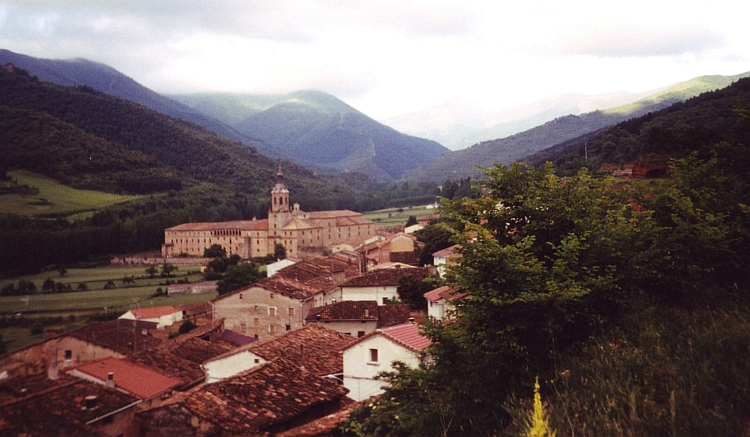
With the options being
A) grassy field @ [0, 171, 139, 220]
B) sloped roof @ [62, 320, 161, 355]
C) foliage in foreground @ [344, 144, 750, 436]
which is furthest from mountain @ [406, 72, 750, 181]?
foliage in foreground @ [344, 144, 750, 436]

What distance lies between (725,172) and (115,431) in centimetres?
1413

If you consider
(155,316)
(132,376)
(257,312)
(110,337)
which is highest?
(132,376)

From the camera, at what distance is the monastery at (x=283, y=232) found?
274 feet

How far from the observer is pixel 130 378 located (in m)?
14.5

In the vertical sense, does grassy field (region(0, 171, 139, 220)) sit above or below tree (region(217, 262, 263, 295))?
above

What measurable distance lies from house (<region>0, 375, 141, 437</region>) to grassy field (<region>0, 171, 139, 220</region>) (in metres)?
3.24

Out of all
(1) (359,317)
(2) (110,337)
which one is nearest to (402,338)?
(1) (359,317)

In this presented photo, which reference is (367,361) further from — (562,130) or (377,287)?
(562,130)

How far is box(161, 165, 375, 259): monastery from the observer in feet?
274

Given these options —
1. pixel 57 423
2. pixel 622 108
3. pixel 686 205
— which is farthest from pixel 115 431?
pixel 622 108

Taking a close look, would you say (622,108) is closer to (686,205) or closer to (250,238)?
(250,238)

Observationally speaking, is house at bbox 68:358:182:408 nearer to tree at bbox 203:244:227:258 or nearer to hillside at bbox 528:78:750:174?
hillside at bbox 528:78:750:174

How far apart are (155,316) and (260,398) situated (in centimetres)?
2416

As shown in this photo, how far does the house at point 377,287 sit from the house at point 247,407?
1664 cm
